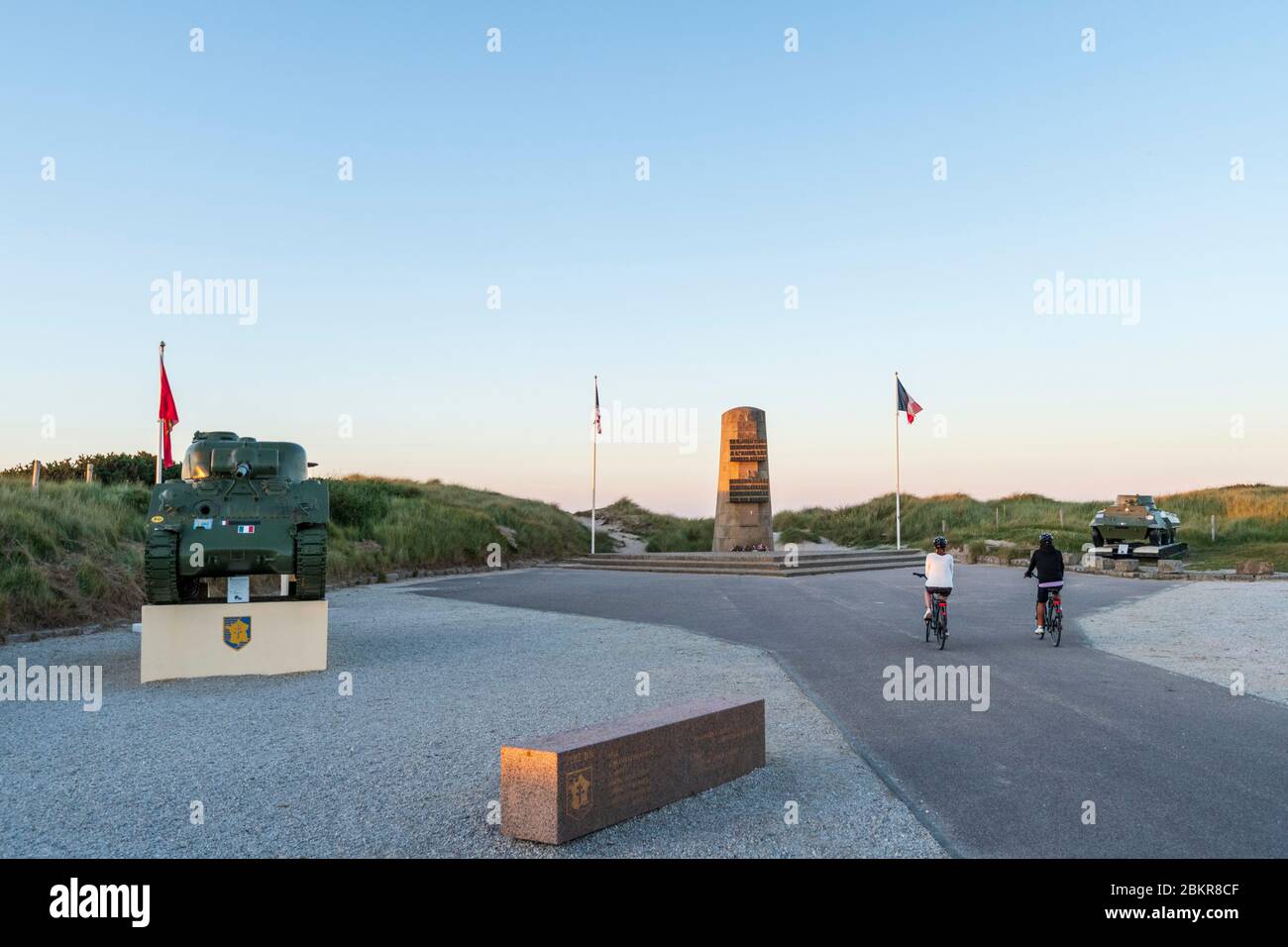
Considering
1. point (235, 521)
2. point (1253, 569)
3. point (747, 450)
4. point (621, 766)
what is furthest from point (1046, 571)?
point (747, 450)

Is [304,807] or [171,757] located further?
[171,757]

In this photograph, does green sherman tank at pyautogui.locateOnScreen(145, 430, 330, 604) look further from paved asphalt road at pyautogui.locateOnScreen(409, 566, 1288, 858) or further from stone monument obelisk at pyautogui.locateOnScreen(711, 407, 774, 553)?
stone monument obelisk at pyautogui.locateOnScreen(711, 407, 774, 553)

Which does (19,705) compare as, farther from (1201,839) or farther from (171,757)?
(1201,839)

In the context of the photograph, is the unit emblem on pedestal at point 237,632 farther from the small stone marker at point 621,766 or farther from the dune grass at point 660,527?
the dune grass at point 660,527

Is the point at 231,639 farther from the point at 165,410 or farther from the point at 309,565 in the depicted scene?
the point at 165,410

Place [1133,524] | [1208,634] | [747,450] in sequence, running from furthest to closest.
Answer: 1. [747,450]
2. [1133,524]
3. [1208,634]

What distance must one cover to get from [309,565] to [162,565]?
173cm

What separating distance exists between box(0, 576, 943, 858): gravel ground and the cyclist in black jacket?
4435 millimetres

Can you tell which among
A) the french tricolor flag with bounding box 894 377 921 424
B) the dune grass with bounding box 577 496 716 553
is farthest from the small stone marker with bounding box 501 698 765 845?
the dune grass with bounding box 577 496 716 553

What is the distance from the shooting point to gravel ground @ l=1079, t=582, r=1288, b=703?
10.9m

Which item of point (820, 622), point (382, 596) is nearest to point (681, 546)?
point (382, 596)

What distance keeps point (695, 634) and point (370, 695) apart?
6.21 metres

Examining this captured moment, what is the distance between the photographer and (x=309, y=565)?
39.6 feet

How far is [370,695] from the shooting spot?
9.88 metres
